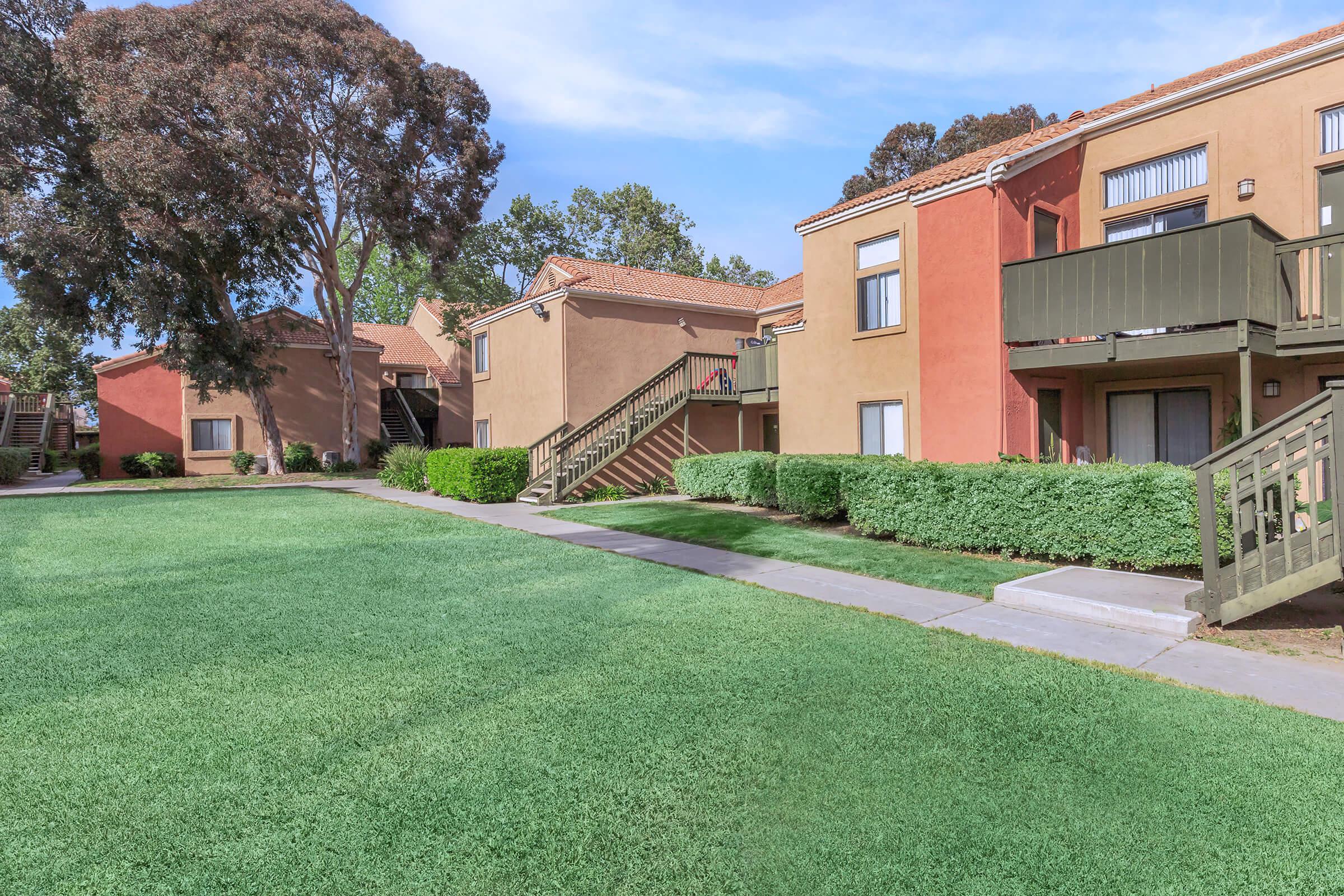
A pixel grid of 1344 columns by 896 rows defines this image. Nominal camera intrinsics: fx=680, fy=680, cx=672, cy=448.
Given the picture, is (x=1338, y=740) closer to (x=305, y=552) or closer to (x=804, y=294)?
(x=305, y=552)

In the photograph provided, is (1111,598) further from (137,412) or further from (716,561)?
(137,412)

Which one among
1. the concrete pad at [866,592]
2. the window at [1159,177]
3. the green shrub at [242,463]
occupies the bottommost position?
the concrete pad at [866,592]

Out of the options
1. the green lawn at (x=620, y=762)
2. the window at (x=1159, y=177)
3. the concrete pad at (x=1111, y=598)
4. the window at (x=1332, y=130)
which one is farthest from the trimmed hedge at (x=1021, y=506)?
the window at (x=1332, y=130)

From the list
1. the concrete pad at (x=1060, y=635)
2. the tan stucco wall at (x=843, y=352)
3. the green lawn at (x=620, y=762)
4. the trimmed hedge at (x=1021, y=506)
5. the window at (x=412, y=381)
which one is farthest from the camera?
the window at (x=412, y=381)

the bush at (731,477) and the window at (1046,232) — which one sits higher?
the window at (1046,232)

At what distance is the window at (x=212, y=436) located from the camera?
1048 inches

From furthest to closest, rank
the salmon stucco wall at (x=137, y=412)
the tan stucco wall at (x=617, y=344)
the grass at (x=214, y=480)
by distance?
the salmon stucco wall at (x=137, y=412)
the grass at (x=214, y=480)
the tan stucco wall at (x=617, y=344)

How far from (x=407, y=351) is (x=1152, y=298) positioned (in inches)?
1378

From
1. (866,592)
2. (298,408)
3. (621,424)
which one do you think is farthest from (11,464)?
(866,592)

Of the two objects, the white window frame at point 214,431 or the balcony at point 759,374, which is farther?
the white window frame at point 214,431

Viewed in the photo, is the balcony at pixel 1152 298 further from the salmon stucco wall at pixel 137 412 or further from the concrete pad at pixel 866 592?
the salmon stucco wall at pixel 137 412

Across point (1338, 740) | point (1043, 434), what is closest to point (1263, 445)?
point (1338, 740)

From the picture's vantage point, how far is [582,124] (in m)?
15.6

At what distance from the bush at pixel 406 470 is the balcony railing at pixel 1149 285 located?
15227 mm
